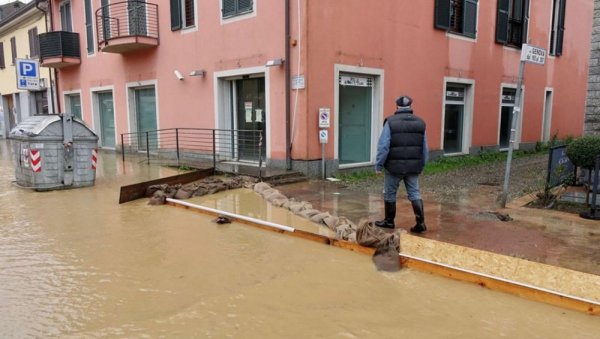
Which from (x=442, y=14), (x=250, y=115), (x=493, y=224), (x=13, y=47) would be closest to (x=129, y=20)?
(x=250, y=115)

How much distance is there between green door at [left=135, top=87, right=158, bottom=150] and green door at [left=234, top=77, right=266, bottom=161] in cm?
388

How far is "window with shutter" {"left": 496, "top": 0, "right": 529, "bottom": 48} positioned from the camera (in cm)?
1455

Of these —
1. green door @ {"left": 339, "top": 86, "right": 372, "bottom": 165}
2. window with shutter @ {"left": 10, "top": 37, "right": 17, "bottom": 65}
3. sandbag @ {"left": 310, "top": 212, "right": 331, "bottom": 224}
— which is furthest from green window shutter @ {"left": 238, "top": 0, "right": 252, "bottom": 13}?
window with shutter @ {"left": 10, "top": 37, "right": 17, "bottom": 65}

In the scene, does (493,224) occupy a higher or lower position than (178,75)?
lower

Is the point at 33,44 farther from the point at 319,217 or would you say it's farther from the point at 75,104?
the point at 319,217

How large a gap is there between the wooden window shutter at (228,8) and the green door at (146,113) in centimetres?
437

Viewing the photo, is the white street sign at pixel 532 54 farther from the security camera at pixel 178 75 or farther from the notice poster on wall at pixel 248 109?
the security camera at pixel 178 75

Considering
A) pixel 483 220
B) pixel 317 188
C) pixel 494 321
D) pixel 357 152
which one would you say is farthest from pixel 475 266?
pixel 357 152

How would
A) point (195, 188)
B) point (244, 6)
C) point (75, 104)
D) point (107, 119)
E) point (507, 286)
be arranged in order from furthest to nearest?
point (75, 104) < point (107, 119) < point (244, 6) < point (195, 188) < point (507, 286)

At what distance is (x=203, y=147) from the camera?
12.4m

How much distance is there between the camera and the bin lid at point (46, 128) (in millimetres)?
8734

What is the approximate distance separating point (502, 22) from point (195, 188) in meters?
11.4

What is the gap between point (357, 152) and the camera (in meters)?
11.2

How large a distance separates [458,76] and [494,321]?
1099 centimetres
